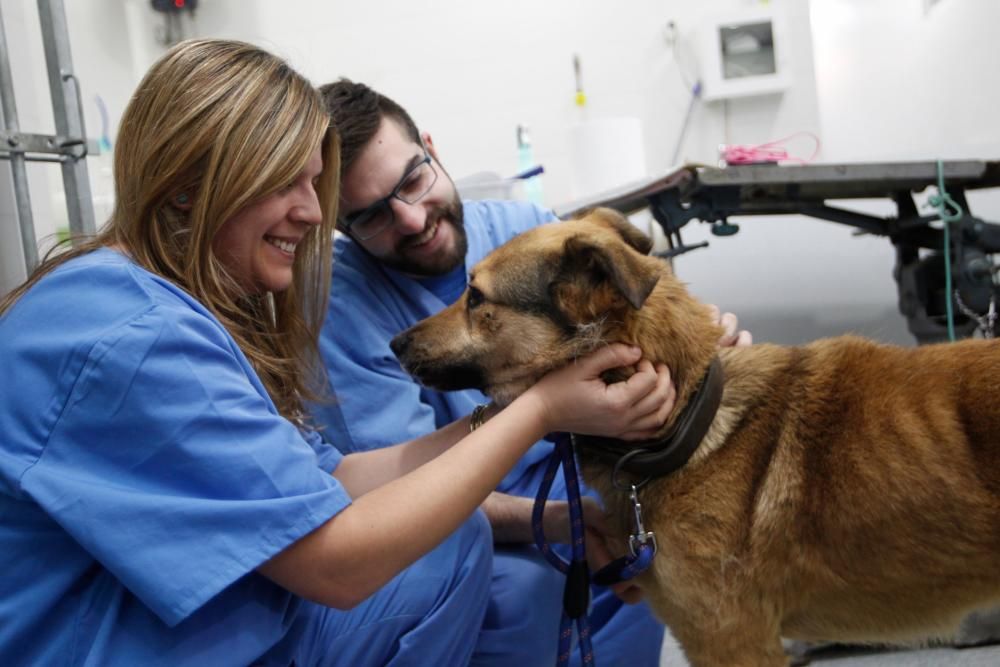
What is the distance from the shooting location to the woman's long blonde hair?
0.95 meters

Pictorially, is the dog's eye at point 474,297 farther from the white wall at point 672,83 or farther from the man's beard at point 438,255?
the white wall at point 672,83

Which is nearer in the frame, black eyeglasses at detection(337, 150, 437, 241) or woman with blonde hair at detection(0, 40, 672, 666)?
woman with blonde hair at detection(0, 40, 672, 666)

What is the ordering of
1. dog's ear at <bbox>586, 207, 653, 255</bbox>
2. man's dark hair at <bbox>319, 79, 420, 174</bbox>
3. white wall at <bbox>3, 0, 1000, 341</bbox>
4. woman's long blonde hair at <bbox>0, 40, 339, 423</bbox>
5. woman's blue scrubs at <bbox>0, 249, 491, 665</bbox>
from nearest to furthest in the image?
woman's blue scrubs at <bbox>0, 249, 491, 665</bbox>
woman's long blonde hair at <bbox>0, 40, 339, 423</bbox>
dog's ear at <bbox>586, 207, 653, 255</bbox>
man's dark hair at <bbox>319, 79, 420, 174</bbox>
white wall at <bbox>3, 0, 1000, 341</bbox>

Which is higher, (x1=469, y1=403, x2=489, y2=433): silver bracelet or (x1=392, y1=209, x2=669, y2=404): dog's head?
(x1=392, y1=209, x2=669, y2=404): dog's head

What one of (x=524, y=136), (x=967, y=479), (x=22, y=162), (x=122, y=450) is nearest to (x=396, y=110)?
(x=22, y=162)

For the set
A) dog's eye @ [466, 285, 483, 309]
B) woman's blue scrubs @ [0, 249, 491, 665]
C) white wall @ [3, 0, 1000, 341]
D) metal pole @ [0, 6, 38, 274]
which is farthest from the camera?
white wall @ [3, 0, 1000, 341]

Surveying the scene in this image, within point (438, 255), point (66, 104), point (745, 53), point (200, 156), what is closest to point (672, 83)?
point (745, 53)

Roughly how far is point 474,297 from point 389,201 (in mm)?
375

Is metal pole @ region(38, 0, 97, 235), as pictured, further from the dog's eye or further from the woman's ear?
the dog's eye

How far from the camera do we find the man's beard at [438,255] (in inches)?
60.6

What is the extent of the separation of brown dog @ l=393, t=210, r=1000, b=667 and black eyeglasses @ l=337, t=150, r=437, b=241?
0.38 meters

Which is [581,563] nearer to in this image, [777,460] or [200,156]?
[777,460]

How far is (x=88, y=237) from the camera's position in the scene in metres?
1.04

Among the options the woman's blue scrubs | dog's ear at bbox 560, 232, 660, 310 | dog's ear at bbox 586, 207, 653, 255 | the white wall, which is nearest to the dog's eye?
dog's ear at bbox 560, 232, 660, 310
